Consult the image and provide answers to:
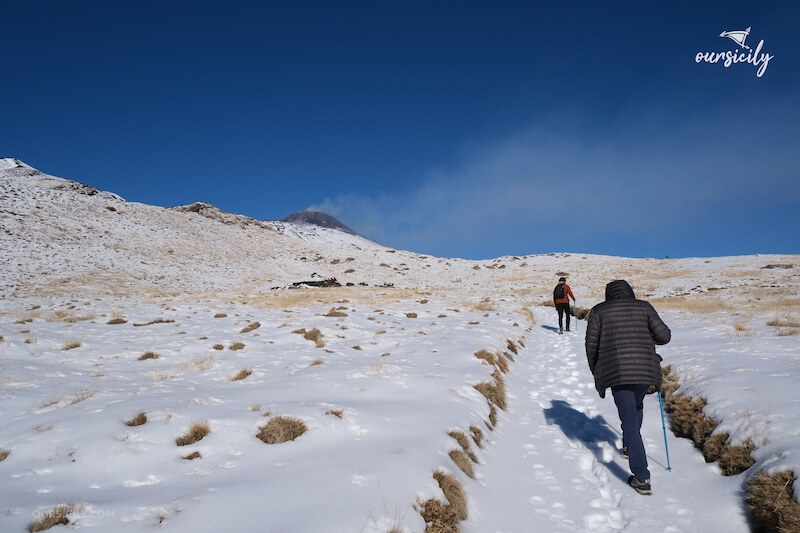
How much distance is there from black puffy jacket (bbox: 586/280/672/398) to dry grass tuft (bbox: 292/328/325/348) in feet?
32.7

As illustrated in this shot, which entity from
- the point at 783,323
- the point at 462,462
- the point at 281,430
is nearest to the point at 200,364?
the point at 281,430

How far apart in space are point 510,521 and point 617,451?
3.27 metres

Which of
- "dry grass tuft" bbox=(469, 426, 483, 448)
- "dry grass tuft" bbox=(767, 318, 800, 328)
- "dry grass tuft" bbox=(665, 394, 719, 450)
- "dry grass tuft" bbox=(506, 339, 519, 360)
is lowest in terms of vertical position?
"dry grass tuft" bbox=(469, 426, 483, 448)

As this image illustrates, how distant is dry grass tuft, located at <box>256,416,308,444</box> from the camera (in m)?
6.23

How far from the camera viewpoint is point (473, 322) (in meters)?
19.9

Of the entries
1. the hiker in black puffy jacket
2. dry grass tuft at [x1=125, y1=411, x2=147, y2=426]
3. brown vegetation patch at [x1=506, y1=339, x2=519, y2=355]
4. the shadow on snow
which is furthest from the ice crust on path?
dry grass tuft at [x1=125, y1=411, x2=147, y2=426]

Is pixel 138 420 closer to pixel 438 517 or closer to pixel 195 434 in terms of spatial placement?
pixel 195 434

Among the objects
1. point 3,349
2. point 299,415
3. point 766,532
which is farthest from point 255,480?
point 3,349

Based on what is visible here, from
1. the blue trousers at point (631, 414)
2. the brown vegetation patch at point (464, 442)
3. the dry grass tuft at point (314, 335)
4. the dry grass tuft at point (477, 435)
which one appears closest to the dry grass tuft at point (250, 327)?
the dry grass tuft at point (314, 335)

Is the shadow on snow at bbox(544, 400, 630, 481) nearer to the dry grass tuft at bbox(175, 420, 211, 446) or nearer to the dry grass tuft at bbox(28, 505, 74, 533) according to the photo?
the dry grass tuft at bbox(175, 420, 211, 446)

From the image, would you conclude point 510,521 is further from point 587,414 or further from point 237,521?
point 587,414

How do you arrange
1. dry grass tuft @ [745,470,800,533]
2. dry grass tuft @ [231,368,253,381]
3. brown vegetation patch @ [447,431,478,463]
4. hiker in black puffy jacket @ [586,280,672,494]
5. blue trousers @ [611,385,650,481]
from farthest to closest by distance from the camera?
dry grass tuft @ [231,368,253,381], brown vegetation patch @ [447,431,478,463], hiker in black puffy jacket @ [586,280,672,494], blue trousers @ [611,385,650,481], dry grass tuft @ [745,470,800,533]

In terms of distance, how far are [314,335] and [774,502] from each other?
13.3 meters

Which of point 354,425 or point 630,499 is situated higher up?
point 354,425
